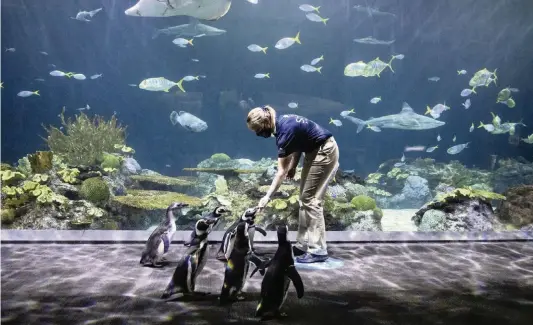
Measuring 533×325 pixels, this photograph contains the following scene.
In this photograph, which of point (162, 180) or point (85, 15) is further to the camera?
point (85, 15)

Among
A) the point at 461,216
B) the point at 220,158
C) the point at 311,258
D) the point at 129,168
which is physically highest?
the point at 220,158

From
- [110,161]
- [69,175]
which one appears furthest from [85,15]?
[69,175]

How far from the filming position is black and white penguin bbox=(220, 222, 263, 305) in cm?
265

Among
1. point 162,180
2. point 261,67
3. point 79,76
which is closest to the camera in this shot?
point 162,180

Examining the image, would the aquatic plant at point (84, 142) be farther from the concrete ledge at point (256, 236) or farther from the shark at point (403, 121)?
the shark at point (403, 121)

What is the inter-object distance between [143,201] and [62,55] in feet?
18.7

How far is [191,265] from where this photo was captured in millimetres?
2758

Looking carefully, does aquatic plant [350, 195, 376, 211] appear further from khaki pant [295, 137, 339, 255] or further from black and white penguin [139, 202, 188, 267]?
black and white penguin [139, 202, 188, 267]

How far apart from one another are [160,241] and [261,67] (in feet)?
30.5

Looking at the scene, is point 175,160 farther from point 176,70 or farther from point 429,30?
point 429,30

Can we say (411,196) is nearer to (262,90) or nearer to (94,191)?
(262,90)

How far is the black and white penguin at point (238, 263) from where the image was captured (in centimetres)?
265

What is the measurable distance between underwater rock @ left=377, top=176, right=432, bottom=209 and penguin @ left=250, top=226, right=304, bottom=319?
8.65 m

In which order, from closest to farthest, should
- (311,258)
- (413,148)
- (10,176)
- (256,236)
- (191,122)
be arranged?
(311,258) → (256,236) → (10,176) → (191,122) → (413,148)
